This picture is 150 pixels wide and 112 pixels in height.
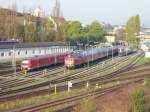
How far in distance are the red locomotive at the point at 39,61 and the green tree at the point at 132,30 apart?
63611 millimetres

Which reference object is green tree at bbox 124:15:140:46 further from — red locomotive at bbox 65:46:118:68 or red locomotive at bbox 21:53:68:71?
red locomotive at bbox 21:53:68:71

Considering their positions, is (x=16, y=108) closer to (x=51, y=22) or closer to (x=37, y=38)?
(x=37, y=38)

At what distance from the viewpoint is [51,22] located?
8762 cm

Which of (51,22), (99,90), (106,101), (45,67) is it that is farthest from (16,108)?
(51,22)

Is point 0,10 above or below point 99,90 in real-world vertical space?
above

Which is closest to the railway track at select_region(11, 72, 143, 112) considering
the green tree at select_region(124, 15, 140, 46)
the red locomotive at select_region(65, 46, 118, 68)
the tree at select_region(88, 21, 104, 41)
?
the red locomotive at select_region(65, 46, 118, 68)

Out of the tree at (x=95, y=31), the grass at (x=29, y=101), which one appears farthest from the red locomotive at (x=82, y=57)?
the tree at (x=95, y=31)

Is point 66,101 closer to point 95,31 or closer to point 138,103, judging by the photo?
point 138,103

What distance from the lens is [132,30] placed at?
407ft

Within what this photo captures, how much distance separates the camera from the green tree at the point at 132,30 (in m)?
124

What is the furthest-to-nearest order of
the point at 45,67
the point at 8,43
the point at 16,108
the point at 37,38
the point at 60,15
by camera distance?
1. the point at 60,15
2. the point at 37,38
3. the point at 8,43
4. the point at 45,67
5. the point at 16,108

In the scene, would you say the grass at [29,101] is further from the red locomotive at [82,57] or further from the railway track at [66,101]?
the red locomotive at [82,57]

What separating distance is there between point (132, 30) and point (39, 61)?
74.6 meters

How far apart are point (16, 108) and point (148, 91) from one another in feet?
38.6
